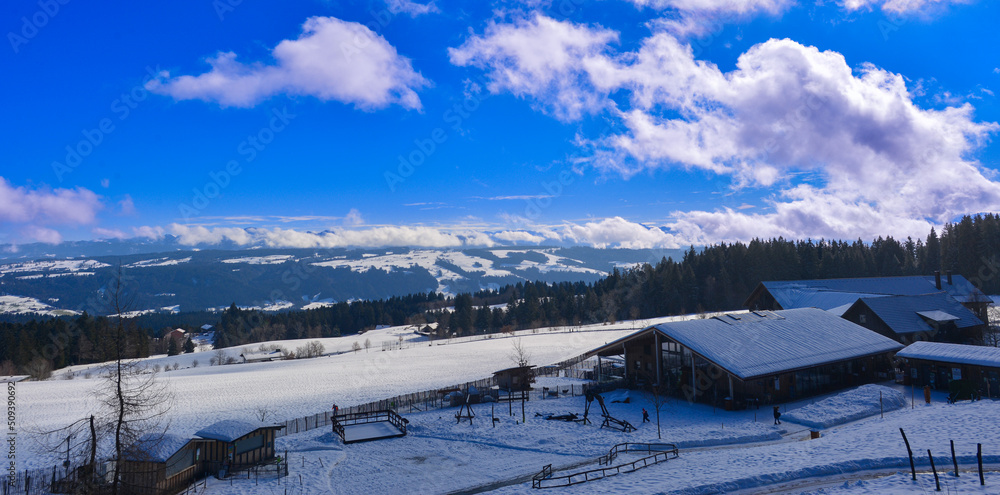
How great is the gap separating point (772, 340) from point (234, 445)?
126 ft

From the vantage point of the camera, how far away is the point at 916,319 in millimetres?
51281

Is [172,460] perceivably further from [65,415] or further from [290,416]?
[65,415]

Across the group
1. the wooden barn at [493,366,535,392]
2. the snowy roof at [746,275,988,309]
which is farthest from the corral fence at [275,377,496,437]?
the snowy roof at [746,275,988,309]

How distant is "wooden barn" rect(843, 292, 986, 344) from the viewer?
4975 centimetres

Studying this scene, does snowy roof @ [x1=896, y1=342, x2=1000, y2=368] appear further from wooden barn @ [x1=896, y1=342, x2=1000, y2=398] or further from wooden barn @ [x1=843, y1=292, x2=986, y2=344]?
wooden barn @ [x1=843, y1=292, x2=986, y2=344]

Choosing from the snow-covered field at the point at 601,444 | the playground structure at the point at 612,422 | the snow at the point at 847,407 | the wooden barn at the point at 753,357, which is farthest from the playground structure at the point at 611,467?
the wooden barn at the point at 753,357

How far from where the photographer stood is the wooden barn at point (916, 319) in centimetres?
4975

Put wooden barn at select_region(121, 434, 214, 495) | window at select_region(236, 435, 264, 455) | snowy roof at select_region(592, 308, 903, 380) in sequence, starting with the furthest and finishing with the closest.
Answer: snowy roof at select_region(592, 308, 903, 380) → window at select_region(236, 435, 264, 455) → wooden barn at select_region(121, 434, 214, 495)

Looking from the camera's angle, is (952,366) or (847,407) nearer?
(847,407)

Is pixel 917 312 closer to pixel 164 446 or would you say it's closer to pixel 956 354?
pixel 956 354

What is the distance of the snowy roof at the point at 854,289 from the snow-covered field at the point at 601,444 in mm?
32807

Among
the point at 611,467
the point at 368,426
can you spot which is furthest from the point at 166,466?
the point at 611,467

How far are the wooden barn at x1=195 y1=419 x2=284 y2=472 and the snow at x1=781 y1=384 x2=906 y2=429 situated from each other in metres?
31.0

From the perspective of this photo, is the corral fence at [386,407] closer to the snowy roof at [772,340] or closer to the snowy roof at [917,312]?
the snowy roof at [772,340]
